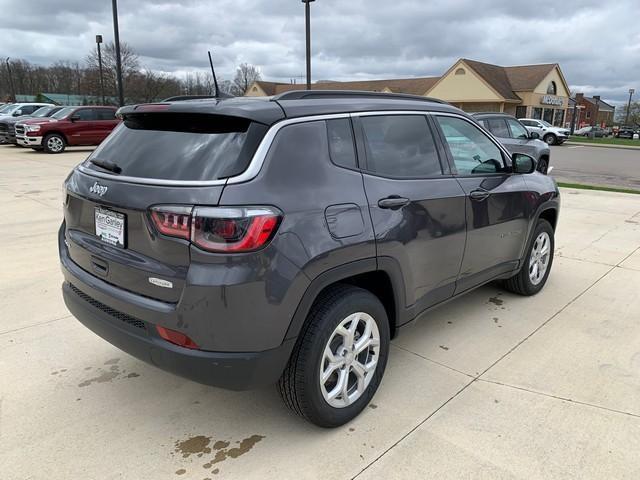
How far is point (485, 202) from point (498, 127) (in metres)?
9.19

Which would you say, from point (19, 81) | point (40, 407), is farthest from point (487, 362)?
point (19, 81)

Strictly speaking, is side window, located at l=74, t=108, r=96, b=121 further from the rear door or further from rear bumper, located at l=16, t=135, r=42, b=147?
the rear door

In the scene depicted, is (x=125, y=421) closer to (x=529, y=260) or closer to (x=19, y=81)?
(x=529, y=260)

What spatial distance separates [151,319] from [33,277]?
3.27m

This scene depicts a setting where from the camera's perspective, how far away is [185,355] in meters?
2.30

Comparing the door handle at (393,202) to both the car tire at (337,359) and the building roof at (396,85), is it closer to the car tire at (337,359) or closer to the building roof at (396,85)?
the car tire at (337,359)

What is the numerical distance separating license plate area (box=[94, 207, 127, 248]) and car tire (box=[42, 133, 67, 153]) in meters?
17.4

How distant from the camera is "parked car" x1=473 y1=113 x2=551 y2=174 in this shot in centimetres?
1180

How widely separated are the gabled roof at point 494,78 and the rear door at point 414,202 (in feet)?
152

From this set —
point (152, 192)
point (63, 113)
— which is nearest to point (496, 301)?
point (152, 192)

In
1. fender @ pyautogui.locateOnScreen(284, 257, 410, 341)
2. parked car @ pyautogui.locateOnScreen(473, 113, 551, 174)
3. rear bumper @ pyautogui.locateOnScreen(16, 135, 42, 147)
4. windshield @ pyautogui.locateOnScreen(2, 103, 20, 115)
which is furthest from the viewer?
windshield @ pyautogui.locateOnScreen(2, 103, 20, 115)

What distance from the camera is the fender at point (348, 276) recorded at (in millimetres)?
2402

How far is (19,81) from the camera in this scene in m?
70.8

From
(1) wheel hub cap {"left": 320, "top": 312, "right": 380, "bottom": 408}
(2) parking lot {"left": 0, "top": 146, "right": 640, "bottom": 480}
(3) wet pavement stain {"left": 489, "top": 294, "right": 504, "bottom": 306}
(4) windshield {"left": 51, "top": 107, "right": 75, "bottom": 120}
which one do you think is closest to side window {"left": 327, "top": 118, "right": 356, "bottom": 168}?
(1) wheel hub cap {"left": 320, "top": 312, "right": 380, "bottom": 408}
